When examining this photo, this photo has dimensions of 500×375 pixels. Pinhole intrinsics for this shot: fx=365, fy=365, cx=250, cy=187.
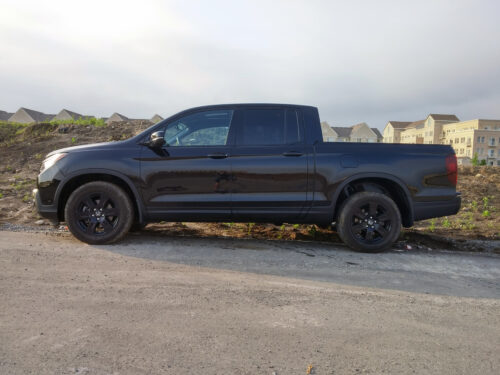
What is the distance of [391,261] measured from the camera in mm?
4578

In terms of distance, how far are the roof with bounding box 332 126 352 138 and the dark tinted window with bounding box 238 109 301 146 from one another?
64.4 m

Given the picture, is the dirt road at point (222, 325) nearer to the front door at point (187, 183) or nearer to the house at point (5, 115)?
the front door at point (187, 183)

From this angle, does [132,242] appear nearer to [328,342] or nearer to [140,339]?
[140,339]

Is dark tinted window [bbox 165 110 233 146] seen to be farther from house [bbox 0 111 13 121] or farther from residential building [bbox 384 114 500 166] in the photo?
residential building [bbox 384 114 500 166]

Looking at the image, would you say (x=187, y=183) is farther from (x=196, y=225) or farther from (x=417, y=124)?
(x=417, y=124)

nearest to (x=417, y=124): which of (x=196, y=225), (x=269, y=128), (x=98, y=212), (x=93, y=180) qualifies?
(x=196, y=225)

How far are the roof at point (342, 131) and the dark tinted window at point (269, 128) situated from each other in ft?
211

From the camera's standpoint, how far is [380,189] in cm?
512

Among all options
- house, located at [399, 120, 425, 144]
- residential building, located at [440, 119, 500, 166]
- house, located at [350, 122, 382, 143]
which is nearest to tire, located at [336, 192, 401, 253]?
house, located at [350, 122, 382, 143]

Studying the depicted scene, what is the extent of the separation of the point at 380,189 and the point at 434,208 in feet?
2.41

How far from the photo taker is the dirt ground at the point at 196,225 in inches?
248

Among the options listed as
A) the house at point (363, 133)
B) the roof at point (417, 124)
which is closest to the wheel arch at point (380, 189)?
the house at point (363, 133)

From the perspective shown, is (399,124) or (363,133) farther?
(399,124)

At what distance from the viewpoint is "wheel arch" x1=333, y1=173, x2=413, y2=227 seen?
4901mm
